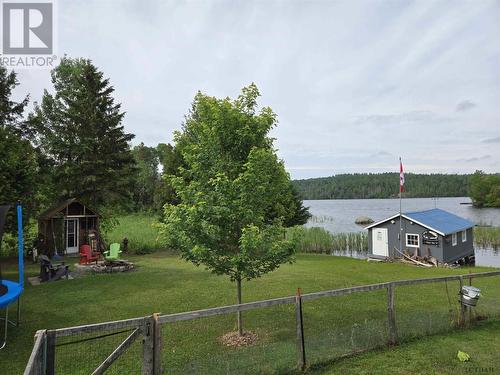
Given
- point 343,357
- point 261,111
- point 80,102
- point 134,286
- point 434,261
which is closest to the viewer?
point 343,357

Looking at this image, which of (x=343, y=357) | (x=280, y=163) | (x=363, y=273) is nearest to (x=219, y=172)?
(x=280, y=163)

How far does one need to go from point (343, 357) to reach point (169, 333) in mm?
3977

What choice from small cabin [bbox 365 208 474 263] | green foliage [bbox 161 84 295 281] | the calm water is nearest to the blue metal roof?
small cabin [bbox 365 208 474 263]

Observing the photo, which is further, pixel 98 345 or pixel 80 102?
pixel 80 102

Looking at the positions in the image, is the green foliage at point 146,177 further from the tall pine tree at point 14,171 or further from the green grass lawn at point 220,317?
the green grass lawn at point 220,317

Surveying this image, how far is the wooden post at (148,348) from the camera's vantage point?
470 centimetres

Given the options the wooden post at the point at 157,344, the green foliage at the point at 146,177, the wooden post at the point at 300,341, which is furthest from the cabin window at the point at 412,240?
the green foliage at the point at 146,177

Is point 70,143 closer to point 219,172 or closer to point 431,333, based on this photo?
point 219,172

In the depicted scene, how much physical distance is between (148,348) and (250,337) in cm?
344

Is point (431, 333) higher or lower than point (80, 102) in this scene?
lower

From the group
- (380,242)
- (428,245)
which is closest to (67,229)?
(380,242)

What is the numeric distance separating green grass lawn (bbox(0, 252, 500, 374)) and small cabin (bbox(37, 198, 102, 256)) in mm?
3851

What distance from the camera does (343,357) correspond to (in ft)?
20.7

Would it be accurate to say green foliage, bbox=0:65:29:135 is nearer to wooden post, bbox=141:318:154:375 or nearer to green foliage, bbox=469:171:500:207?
wooden post, bbox=141:318:154:375
